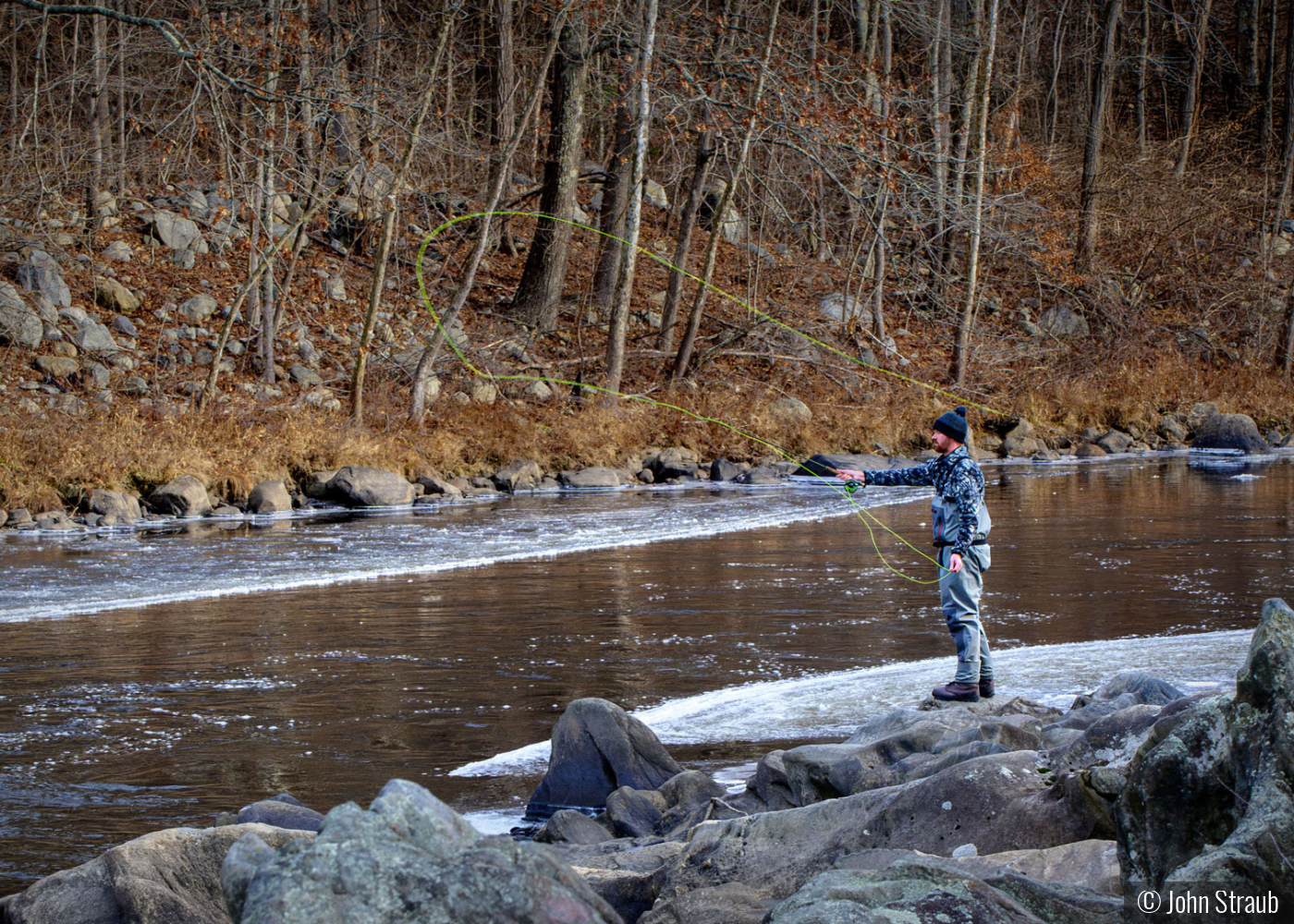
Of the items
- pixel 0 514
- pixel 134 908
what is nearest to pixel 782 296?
pixel 0 514

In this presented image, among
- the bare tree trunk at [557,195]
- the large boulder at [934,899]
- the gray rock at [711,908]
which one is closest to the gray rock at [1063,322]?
the bare tree trunk at [557,195]

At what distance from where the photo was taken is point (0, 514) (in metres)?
14.7

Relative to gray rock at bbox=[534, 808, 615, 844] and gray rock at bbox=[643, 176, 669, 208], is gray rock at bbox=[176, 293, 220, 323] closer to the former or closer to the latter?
gray rock at bbox=[643, 176, 669, 208]

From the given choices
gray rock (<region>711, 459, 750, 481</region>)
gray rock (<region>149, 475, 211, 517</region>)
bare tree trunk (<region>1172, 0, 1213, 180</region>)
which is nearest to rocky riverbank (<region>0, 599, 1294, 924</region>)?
gray rock (<region>149, 475, 211, 517</region>)

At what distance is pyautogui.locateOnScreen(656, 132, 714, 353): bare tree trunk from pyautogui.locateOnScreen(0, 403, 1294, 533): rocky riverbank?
322cm

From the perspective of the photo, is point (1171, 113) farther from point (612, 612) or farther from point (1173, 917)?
point (1173, 917)

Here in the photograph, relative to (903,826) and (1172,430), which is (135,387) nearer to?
(903,826)

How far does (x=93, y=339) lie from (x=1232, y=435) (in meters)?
20.0

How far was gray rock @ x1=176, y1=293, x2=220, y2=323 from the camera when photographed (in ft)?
69.3

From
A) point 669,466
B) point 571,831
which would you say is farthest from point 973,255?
point 571,831

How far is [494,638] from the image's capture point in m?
8.60

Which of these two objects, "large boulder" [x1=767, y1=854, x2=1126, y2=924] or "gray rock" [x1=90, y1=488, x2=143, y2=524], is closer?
"large boulder" [x1=767, y1=854, x2=1126, y2=924]

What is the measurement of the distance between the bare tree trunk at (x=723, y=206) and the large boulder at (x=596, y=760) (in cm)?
1422

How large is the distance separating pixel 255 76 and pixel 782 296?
57.3 ft
